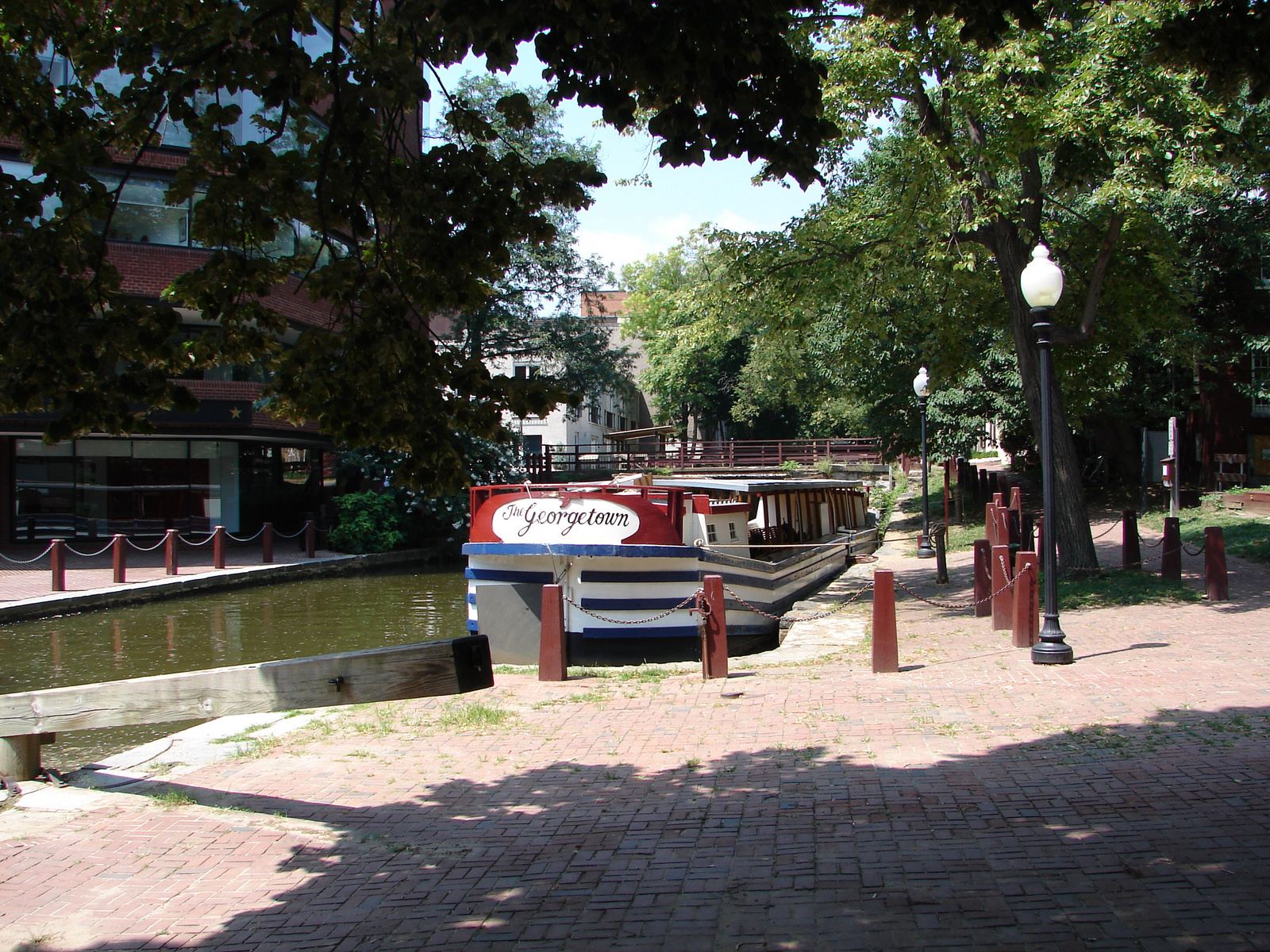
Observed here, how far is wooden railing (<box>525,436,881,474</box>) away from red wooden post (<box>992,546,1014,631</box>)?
3352 cm

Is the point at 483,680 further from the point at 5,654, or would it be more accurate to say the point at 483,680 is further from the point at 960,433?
the point at 960,433

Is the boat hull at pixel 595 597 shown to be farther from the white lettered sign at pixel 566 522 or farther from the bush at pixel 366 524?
the bush at pixel 366 524

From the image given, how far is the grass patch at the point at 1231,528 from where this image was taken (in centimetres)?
1546

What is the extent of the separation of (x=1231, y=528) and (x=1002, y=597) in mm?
11139

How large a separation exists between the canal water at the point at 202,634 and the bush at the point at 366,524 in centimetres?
467

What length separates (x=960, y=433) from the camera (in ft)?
98.6

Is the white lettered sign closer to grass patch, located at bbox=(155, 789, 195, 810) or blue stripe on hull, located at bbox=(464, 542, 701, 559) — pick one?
blue stripe on hull, located at bbox=(464, 542, 701, 559)

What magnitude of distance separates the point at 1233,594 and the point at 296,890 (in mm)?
11920

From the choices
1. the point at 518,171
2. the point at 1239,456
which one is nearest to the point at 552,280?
the point at 1239,456

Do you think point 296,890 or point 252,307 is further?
point 252,307

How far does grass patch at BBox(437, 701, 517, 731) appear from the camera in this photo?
7.62 metres

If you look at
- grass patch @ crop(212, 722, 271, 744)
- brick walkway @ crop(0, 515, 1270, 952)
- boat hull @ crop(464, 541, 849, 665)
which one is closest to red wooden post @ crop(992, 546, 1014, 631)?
brick walkway @ crop(0, 515, 1270, 952)

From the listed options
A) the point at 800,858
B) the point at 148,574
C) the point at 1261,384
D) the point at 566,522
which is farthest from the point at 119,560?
the point at 1261,384

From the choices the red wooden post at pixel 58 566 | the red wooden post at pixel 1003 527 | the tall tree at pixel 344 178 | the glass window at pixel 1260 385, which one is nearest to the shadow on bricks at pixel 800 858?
the tall tree at pixel 344 178
